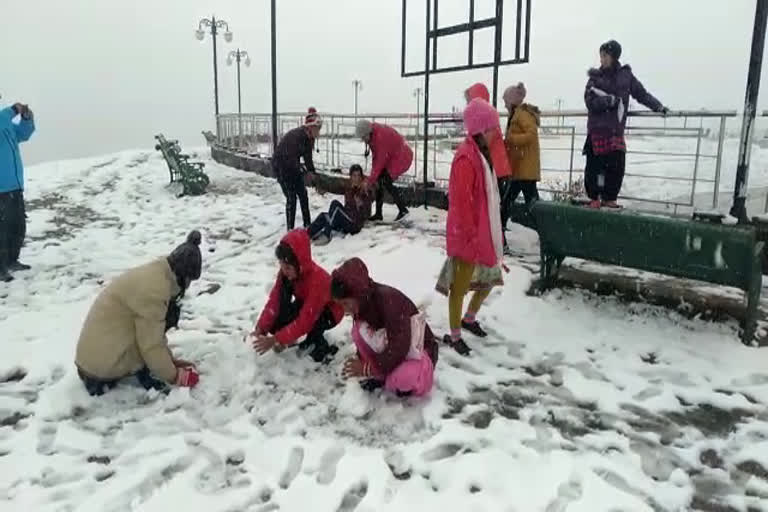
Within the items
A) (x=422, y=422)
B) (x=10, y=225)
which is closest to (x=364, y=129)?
(x=10, y=225)

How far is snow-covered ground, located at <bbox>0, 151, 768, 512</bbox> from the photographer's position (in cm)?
293

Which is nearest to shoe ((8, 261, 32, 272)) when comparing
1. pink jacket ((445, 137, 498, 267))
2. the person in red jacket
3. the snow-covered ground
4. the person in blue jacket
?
the person in blue jacket

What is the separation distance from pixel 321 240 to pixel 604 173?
3419mm

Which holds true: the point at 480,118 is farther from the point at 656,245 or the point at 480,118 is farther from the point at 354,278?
the point at 656,245

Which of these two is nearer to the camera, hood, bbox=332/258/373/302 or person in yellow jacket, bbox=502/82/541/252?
hood, bbox=332/258/373/302

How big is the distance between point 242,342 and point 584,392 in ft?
8.38

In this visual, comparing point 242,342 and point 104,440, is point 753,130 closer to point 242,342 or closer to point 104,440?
point 242,342

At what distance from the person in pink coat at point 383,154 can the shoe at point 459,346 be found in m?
3.88

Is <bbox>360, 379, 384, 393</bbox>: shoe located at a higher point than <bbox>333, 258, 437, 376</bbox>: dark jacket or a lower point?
lower

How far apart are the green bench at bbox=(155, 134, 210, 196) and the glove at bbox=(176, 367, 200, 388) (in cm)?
859

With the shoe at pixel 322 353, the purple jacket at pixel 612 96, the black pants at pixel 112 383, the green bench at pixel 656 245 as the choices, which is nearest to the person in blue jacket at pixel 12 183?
the black pants at pixel 112 383

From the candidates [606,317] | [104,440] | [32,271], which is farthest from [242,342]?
[32,271]

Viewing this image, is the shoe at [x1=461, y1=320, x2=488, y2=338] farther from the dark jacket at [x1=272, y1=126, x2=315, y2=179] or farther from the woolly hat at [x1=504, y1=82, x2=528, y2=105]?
the dark jacket at [x1=272, y1=126, x2=315, y2=179]

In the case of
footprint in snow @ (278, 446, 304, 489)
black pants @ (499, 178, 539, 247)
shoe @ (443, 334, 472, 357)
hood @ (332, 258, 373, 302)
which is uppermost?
black pants @ (499, 178, 539, 247)
